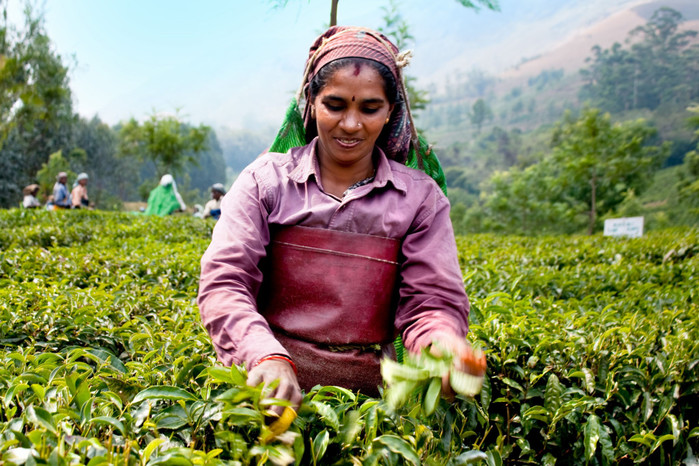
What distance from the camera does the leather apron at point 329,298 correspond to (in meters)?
1.55

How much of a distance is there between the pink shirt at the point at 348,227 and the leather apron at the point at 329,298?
0.15 feet

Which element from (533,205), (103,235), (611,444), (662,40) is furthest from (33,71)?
(662,40)

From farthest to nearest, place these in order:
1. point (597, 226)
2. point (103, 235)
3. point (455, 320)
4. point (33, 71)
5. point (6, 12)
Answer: point (597, 226), point (33, 71), point (6, 12), point (103, 235), point (455, 320)

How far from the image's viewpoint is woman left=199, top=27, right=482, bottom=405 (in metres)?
1.52

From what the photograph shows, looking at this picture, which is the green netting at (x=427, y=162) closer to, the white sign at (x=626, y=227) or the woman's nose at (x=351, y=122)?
the woman's nose at (x=351, y=122)

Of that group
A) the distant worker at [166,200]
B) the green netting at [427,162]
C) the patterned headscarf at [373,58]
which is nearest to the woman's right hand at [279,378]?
the patterned headscarf at [373,58]

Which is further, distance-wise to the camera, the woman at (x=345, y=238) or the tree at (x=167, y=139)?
the tree at (x=167, y=139)

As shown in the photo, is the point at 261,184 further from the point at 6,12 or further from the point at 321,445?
the point at 6,12

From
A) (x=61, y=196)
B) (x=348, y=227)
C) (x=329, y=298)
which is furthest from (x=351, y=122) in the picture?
(x=61, y=196)

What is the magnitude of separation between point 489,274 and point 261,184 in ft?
7.97

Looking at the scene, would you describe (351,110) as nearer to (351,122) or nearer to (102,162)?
(351,122)

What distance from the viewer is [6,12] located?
20.4m

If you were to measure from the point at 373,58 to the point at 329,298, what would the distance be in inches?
29.8

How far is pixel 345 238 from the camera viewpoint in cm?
155
